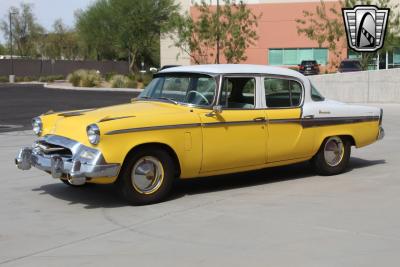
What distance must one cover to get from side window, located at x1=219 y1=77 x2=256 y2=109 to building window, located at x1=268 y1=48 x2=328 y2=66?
1809 inches

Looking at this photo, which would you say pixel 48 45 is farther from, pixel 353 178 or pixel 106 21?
pixel 353 178

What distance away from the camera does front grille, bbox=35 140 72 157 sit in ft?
23.8

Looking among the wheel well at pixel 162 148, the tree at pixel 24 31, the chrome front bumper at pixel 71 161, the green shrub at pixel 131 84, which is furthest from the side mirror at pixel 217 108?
the tree at pixel 24 31

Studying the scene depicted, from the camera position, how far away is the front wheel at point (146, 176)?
7.16m

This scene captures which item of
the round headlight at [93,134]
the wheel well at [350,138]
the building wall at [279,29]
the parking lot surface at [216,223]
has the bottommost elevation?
the parking lot surface at [216,223]

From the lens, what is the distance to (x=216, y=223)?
6.50 meters

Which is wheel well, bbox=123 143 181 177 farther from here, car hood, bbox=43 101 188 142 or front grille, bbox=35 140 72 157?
front grille, bbox=35 140 72 157

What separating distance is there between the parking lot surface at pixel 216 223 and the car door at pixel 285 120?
0.46m

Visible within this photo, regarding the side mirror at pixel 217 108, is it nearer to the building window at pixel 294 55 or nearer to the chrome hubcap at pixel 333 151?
the chrome hubcap at pixel 333 151

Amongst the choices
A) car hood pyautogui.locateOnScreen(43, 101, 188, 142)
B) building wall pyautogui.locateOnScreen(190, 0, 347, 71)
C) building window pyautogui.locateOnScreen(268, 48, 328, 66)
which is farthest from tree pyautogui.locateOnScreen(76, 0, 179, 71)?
car hood pyautogui.locateOnScreen(43, 101, 188, 142)

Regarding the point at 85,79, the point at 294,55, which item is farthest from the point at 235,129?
the point at 294,55

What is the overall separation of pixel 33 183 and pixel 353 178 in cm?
454

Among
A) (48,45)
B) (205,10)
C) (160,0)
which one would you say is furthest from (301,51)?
(48,45)

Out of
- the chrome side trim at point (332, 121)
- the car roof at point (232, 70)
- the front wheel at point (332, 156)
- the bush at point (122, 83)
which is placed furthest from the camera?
the bush at point (122, 83)
